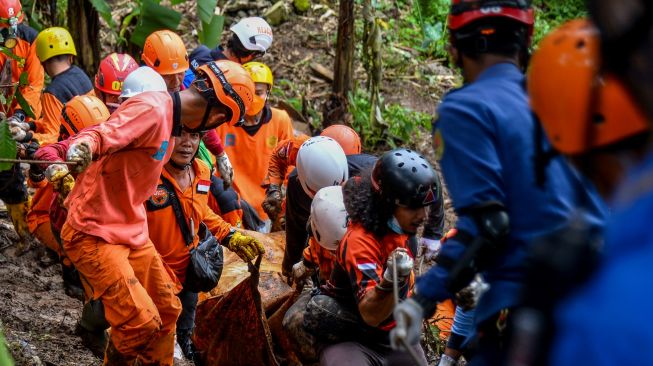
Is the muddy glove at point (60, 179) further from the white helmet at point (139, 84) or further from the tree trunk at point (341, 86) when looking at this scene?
the tree trunk at point (341, 86)

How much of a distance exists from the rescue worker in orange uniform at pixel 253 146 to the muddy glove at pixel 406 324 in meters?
5.58

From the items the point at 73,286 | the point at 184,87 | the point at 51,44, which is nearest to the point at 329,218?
the point at 73,286

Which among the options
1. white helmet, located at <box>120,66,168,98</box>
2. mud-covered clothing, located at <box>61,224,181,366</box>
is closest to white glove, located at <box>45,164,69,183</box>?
mud-covered clothing, located at <box>61,224,181,366</box>

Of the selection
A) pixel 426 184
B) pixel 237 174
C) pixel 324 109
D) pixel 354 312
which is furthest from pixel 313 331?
pixel 324 109

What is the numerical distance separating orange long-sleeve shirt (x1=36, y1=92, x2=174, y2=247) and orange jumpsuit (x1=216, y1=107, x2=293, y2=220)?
3.37 metres

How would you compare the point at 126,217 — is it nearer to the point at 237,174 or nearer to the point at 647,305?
the point at 237,174

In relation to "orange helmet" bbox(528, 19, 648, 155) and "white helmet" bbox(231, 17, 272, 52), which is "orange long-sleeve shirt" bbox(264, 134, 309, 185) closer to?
"white helmet" bbox(231, 17, 272, 52)

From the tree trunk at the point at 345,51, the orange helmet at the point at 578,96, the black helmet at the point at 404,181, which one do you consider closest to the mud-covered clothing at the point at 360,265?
the black helmet at the point at 404,181

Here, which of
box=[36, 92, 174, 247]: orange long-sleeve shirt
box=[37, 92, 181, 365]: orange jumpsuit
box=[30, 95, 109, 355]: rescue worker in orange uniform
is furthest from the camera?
box=[30, 95, 109, 355]: rescue worker in orange uniform

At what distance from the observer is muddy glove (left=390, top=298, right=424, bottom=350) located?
3094 mm

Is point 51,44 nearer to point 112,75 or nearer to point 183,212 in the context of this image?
point 112,75

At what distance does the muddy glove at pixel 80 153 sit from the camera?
179 inches

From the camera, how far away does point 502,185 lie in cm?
332

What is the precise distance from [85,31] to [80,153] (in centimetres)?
585
